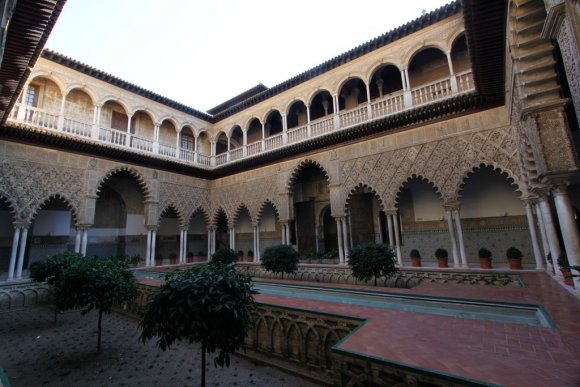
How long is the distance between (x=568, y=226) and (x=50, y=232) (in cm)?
1549

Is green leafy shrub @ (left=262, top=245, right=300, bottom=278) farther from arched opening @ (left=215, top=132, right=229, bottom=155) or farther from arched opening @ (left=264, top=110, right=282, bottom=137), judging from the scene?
A: arched opening @ (left=215, top=132, right=229, bottom=155)

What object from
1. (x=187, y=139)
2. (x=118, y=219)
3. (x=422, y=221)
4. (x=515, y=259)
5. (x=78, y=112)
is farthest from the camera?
(x=187, y=139)

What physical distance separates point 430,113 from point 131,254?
13724mm

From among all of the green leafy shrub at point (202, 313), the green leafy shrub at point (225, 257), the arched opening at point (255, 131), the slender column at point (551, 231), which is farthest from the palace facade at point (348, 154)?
the green leafy shrub at point (202, 313)

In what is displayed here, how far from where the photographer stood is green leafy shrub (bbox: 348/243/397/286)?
6.52 meters

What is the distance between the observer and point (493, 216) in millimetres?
9023

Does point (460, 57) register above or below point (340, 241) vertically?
above

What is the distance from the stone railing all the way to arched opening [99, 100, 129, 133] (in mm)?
1304

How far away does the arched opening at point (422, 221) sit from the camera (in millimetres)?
9859

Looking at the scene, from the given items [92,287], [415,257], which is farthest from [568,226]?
[92,287]

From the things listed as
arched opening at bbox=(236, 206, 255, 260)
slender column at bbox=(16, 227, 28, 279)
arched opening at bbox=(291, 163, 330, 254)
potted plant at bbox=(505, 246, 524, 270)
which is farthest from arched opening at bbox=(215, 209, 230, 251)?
potted plant at bbox=(505, 246, 524, 270)

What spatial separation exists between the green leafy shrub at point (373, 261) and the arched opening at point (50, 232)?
10.8 m

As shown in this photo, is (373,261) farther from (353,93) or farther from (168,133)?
(168,133)

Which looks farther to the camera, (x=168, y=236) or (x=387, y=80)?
(x=168, y=236)
